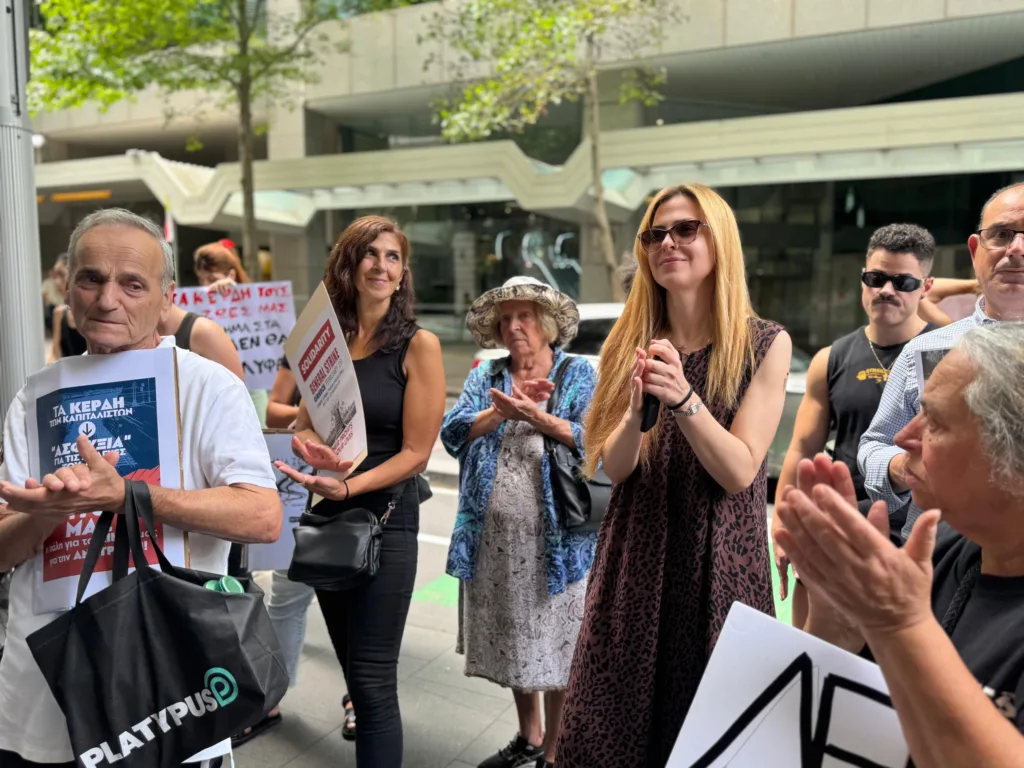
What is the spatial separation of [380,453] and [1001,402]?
194cm

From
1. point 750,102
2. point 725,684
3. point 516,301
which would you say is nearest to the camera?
point 725,684

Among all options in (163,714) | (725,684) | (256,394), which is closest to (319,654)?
(256,394)

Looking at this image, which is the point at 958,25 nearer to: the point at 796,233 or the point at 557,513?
the point at 796,233

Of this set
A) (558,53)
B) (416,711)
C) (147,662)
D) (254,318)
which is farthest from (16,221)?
(558,53)

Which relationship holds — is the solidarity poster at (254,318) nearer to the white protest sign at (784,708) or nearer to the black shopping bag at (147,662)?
the black shopping bag at (147,662)

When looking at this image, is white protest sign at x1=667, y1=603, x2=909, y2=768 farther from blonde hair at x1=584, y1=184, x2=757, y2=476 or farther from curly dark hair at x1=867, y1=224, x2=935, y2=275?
curly dark hair at x1=867, y1=224, x2=935, y2=275

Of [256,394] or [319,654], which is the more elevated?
[256,394]

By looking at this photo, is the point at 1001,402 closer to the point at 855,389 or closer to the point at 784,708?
Result: the point at 784,708

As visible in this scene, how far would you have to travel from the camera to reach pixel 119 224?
1.84m

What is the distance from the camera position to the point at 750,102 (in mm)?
16516

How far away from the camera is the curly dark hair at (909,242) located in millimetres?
3100

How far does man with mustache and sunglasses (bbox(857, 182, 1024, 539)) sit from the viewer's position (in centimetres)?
211

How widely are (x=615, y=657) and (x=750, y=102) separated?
660 inches

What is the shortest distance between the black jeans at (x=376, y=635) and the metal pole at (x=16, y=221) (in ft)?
5.88
